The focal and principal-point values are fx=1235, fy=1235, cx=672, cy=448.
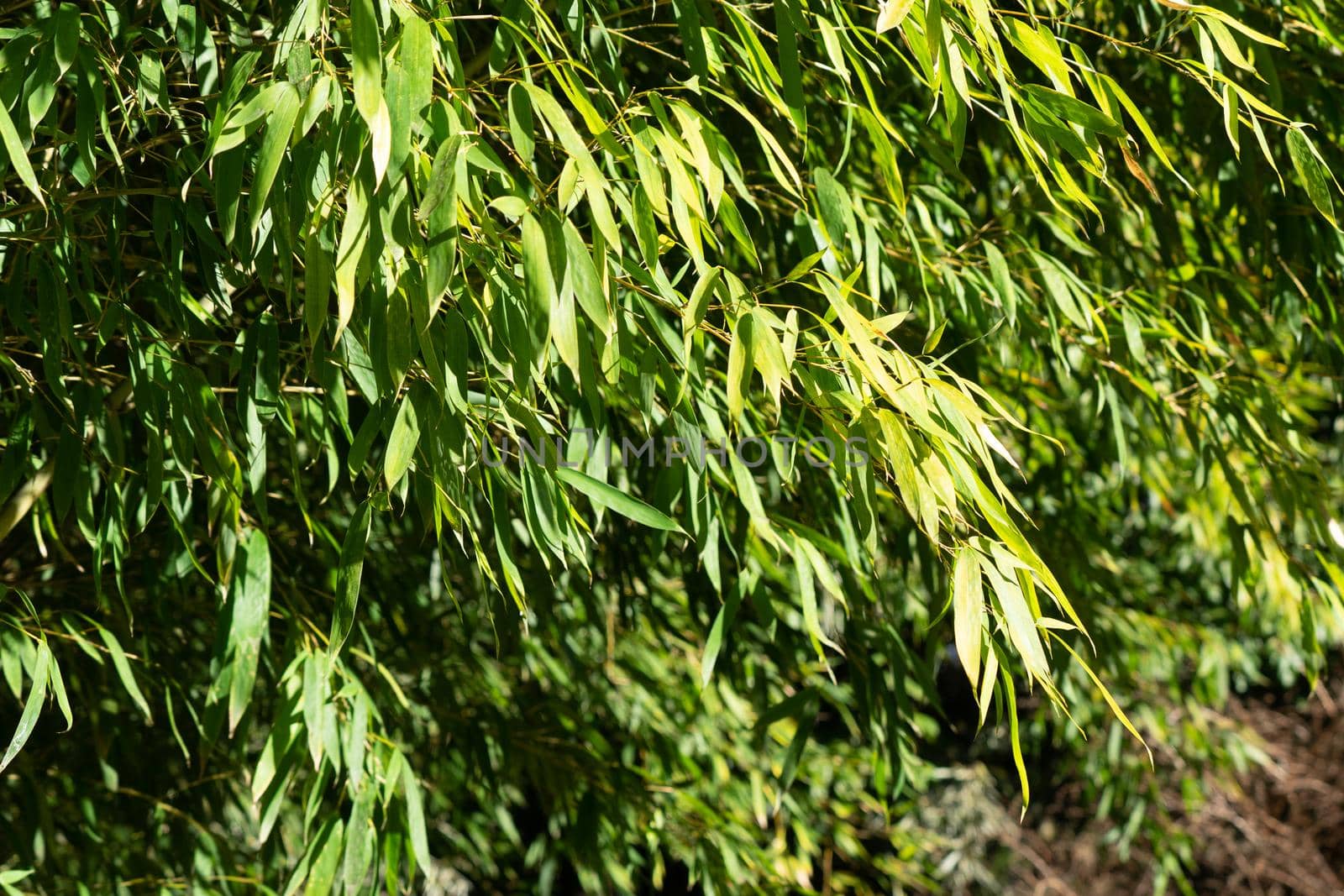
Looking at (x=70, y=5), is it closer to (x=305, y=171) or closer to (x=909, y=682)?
(x=305, y=171)

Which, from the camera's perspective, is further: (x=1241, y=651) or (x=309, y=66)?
(x=1241, y=651)

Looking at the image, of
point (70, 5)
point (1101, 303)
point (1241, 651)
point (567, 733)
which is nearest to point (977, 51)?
point (1101, 303)

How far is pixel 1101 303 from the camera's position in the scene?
4.58 ft

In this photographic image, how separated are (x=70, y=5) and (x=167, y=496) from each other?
472 mm

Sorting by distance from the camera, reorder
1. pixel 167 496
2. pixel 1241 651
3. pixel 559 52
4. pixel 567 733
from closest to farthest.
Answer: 1. pixel 559 52
2. pixel 167 496
3. pixel 567 733
4. pixel 1241 651

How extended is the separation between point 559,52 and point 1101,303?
0.69 m

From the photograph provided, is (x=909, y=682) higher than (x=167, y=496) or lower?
lower

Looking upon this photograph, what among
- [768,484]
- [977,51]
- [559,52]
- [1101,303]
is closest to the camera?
[977,51]

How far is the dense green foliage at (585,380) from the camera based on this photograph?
0.80 metres

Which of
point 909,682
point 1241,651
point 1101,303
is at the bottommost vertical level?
point 1241,651

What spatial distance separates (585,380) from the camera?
0.78m

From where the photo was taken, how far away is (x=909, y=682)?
2.49 metres

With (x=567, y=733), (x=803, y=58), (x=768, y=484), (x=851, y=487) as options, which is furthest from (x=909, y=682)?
(x=851, y=487)

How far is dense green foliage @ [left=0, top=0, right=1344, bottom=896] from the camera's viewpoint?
0.80m
